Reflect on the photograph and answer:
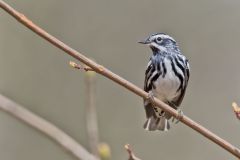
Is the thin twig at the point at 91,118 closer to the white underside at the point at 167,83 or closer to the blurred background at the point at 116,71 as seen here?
the white underside at the point at 167,83

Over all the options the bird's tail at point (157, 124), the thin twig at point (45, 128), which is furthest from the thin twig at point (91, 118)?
the bird's tail at point (157, 124)

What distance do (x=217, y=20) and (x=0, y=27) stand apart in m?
4.22

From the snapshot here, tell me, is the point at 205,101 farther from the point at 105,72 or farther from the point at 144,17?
the point at 105,72

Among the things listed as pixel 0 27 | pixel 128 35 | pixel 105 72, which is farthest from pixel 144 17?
pixel 105 72

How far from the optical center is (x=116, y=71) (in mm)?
12586

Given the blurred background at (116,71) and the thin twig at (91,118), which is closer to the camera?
the thin twig at (91,118)

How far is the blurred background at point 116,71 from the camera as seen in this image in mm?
11891

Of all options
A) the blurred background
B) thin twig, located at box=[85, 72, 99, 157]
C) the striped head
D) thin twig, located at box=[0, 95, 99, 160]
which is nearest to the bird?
the striped head

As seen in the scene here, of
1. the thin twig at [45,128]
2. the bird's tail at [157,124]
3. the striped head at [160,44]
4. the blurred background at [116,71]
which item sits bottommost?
the blurred background at [116,71]

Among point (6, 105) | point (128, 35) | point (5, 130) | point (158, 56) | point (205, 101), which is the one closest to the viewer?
point (6, 105)

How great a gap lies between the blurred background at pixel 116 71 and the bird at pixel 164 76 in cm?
427

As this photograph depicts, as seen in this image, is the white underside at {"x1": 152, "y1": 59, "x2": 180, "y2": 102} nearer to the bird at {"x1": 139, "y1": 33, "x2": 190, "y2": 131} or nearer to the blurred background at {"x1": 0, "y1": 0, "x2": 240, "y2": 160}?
the bird at {"x1": 139, "y1": 33, "x2": 190, "y2": 131}

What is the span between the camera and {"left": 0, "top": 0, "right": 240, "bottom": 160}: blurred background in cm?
1189

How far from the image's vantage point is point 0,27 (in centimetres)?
1316
